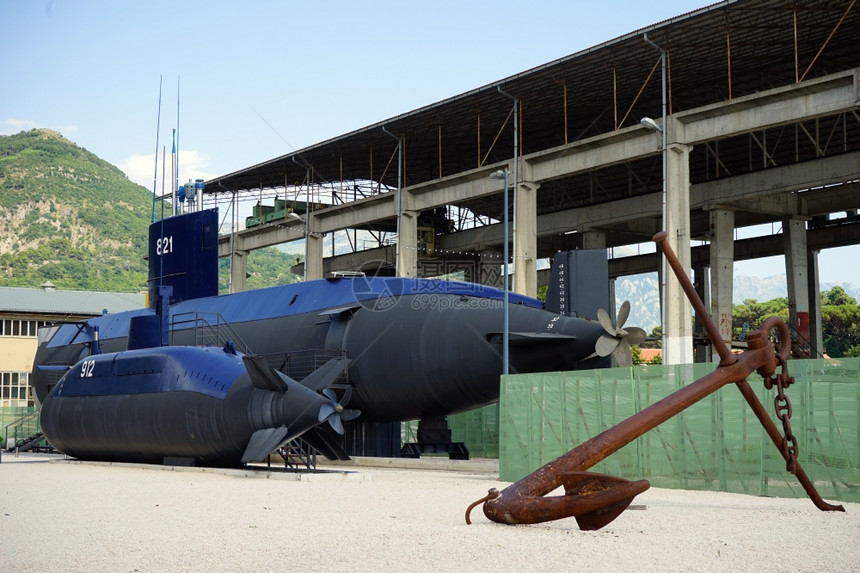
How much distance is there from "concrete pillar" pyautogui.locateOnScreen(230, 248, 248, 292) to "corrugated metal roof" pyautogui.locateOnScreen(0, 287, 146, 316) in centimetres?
988

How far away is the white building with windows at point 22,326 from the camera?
6912 centimetres

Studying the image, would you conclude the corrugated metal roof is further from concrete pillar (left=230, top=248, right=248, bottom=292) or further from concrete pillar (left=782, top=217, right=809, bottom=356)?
concrete pillar (left=782, top=217, right=809, bottom=356)

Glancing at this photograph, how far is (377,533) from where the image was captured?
13.1 meters

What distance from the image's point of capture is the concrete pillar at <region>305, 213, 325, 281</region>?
6444 cm

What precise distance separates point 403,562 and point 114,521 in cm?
616

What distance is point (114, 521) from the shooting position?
1450 cm

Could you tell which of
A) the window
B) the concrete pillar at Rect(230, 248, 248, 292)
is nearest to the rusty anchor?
the concrete pillar at Rect(230, 248, 248, 292)

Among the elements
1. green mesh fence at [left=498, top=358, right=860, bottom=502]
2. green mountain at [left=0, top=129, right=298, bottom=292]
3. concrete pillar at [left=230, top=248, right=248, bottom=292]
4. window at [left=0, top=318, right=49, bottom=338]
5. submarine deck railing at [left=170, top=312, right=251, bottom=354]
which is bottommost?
green mesh fence at [left=498, top=358, right=860, bottom=502]

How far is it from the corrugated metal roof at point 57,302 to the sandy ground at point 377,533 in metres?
54.2

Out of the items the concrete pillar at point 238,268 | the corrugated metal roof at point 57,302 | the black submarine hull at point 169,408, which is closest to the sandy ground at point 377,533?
the black submarine hull at point 169,408

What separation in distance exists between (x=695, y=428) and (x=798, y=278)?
33401 mm

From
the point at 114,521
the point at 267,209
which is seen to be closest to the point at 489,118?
the point at 267,209

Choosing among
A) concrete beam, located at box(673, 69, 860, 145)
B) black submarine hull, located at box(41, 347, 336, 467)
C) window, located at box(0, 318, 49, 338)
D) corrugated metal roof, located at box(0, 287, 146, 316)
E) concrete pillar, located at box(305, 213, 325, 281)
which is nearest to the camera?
black submarine hull, located at box(41, 347, 336, 467)

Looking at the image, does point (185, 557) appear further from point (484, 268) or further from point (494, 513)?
point (484, 268)
